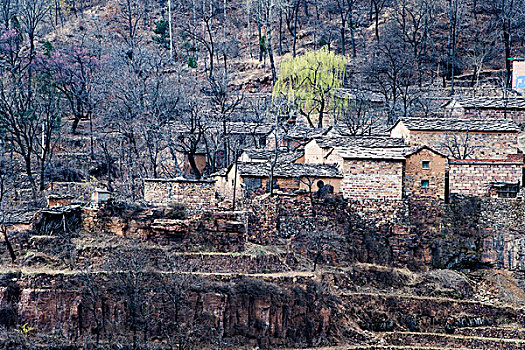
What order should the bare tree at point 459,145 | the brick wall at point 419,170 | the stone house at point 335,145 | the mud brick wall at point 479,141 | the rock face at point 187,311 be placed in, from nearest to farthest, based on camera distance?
the rock face at point 187,311 → the brick wall at point 419,170 → the stone house at point 335,145 → the mud brick wall at point 479,141 → the bare tree at point 459,145

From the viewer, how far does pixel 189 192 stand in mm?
36219

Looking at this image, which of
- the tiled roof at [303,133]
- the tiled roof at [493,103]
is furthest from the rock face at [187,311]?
the tiled roof at [493,103]

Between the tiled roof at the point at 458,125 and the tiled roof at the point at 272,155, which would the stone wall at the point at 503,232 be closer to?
the tiled roof at the point at 458,125

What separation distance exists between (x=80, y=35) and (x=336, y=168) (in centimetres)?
4032

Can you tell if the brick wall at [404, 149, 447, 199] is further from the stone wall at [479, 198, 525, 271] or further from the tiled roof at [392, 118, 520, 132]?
the tiled roof at [392, 118, 520, 132]

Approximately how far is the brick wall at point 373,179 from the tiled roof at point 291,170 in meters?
0.71

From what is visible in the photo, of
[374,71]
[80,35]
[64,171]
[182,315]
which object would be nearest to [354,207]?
[182,315]

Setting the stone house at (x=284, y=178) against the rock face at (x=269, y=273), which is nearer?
the rock face at (x=269, y=273)

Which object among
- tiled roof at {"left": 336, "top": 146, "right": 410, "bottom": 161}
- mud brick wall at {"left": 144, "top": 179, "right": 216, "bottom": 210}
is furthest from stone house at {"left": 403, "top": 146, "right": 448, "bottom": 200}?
mud brick wall at {"left": 144, "top": 179, "right": 216, "bottom": 210}

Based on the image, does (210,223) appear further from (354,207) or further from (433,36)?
(433,36)

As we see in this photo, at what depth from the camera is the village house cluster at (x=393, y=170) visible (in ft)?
118

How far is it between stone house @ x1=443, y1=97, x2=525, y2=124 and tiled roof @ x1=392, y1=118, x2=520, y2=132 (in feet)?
15.8

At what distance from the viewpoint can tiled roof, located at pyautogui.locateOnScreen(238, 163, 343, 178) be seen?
36.4 m

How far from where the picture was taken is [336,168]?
3700 centimetres
